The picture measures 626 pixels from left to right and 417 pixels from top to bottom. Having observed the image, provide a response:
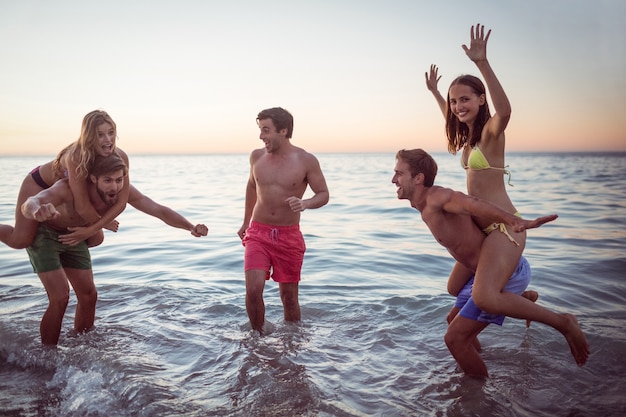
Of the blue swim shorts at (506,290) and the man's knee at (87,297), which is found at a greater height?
the blue swim shorts at (506,290)

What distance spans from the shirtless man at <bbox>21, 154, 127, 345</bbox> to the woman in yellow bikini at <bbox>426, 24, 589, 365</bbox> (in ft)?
10.5

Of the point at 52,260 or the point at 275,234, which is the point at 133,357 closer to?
the point at 52,260

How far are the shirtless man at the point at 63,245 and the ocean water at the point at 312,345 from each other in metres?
0.52

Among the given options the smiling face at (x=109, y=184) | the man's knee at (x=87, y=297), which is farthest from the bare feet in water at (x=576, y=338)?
the man's knee at (x=87, y=297)

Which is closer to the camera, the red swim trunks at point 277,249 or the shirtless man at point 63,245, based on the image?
the shirtless man at point 63,245

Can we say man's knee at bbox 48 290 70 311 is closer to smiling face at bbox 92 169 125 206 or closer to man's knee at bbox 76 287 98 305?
man's knee at bbox 76 287 98 305

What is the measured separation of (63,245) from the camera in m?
5.23

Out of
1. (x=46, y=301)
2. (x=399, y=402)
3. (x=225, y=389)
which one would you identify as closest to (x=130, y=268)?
(x=46, y=301)

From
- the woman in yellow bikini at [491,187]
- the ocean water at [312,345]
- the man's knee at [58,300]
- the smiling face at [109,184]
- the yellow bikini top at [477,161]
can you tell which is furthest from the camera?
the man's knee at [58,300]

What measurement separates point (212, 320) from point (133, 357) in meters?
1.46

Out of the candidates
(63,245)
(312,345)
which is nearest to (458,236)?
(312,345)

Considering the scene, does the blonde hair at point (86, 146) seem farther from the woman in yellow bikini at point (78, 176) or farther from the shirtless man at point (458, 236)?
the shirtless man at point (458, 236)

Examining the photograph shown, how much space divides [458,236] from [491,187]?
48 centimetres

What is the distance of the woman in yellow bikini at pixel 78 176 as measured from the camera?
16.1ft
